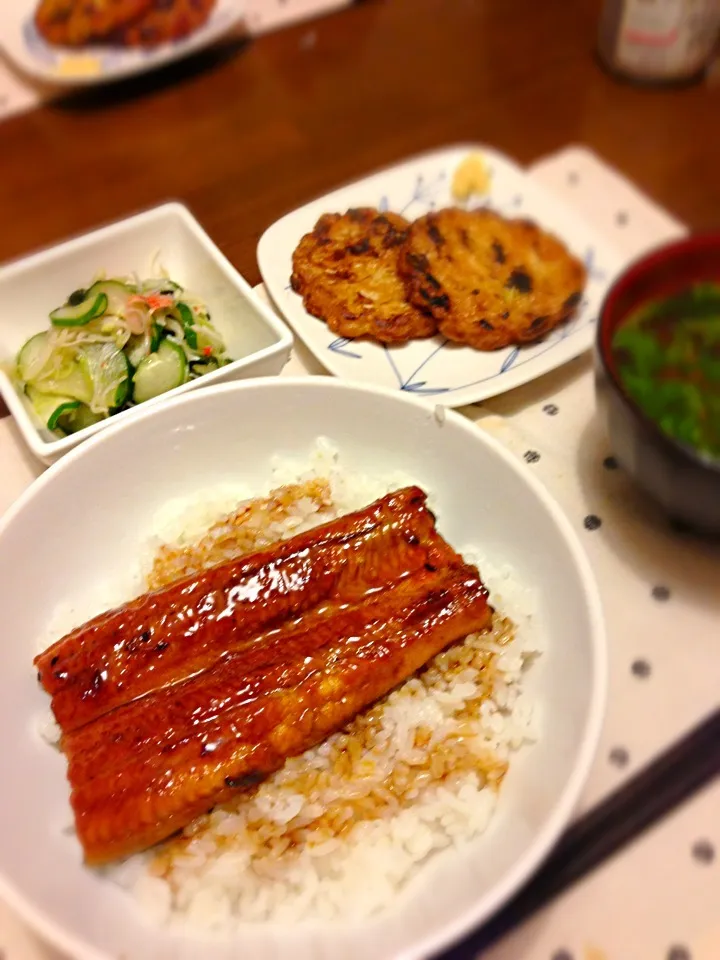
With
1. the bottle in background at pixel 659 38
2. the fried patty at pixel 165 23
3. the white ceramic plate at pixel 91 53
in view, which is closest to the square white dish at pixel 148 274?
the white ceramic plate at pixel 91 53

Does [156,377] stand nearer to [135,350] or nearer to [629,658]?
[135,350]

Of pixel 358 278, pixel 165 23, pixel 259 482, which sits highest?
pixel 165 23

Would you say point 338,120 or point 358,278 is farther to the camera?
point 338,120

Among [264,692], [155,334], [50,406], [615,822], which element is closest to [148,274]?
[155,334]

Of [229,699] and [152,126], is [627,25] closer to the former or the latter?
[152,126]

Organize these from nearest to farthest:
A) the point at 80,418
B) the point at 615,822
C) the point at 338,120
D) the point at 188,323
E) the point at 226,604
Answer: the point at 615,822
the point at 226,604
the point at 80,418
the point at 188,323
the point at 338,120

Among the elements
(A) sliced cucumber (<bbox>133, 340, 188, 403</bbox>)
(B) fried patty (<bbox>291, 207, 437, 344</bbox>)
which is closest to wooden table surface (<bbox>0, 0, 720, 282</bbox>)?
(B) fried patty (<bbox>291, 207, 437, 344</bbox>)

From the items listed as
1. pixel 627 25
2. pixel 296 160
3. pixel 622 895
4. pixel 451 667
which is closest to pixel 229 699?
pixel 451 667
